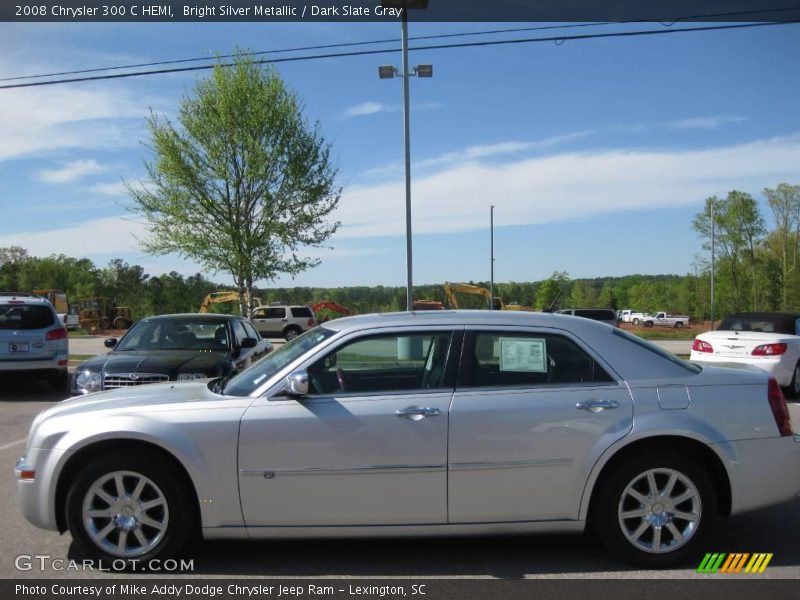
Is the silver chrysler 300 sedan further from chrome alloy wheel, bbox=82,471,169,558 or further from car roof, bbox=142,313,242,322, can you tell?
car roof, bbox=142,313,242,322

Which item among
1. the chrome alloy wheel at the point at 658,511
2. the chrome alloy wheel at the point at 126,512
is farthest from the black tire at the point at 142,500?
the chrome alloy wheel at the point at 658,511

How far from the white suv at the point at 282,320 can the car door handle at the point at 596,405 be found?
99.8ft

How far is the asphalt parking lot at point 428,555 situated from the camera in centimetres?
429

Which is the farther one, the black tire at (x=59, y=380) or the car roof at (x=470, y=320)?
the black tire at (x=59, y=380)

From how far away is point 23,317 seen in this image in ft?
41.5

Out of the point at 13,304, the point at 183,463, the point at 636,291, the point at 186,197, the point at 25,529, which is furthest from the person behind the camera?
the point at 636,291

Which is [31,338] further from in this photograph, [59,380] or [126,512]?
[126,512]

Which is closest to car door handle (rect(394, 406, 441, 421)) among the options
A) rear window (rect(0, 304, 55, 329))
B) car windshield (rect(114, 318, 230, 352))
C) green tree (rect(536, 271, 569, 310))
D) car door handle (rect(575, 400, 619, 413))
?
car door handle (rect(575, 400, 619, 413))

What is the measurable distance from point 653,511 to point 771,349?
28.3ft

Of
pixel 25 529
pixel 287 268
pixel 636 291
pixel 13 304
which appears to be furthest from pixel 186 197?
pixel 636 291

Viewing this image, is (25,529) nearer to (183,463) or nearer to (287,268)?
(183,463)

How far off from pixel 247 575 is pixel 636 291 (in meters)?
93.1

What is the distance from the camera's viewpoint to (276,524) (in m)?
4.25

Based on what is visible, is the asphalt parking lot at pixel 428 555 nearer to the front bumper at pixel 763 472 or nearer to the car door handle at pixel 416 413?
the front bumper at pixel 763 472
